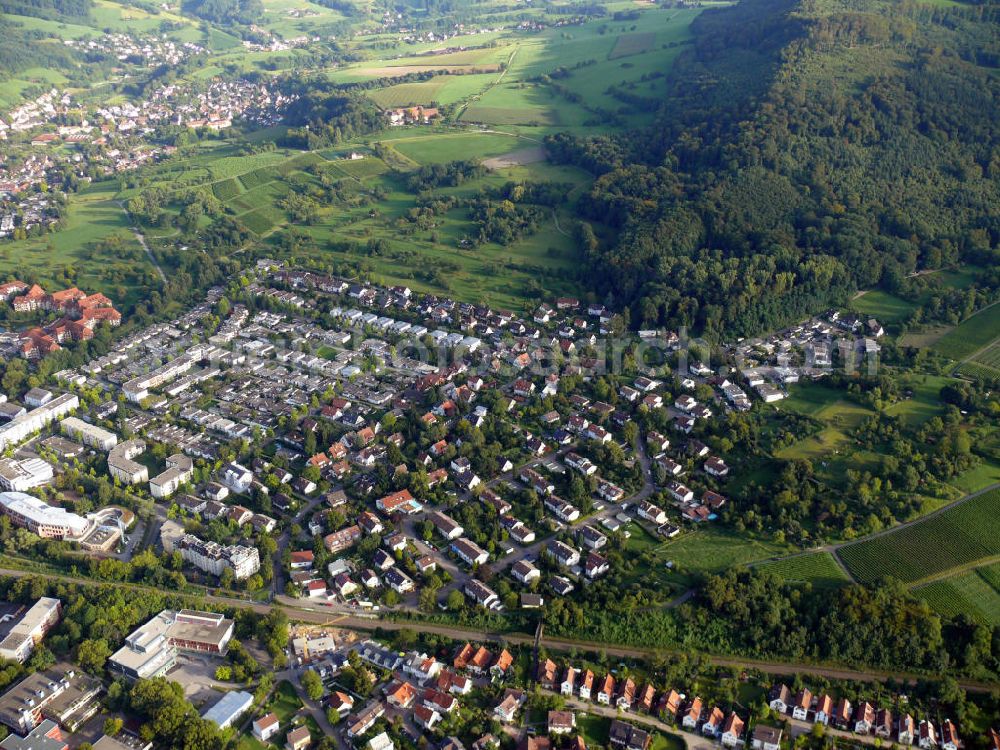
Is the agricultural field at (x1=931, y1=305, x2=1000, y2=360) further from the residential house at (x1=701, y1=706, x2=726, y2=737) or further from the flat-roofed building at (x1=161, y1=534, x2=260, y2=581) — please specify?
the flat-roofed building at (x1=161, y1=534, x2=260, y2=581)

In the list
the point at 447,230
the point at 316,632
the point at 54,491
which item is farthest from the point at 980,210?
the point at 54,491

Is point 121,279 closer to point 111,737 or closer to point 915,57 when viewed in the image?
point 111,737

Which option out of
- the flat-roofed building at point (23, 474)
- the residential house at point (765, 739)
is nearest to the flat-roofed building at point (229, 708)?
the residential house at point (765, 739)

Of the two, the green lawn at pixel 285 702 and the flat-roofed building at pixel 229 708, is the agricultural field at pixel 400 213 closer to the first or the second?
the green lawn at pixel 285 702

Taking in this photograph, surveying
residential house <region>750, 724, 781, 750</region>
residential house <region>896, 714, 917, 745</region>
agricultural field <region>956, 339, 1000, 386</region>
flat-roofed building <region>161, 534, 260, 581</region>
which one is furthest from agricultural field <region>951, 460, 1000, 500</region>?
flat-roofed building <region>161, 534, 260, 581</region>

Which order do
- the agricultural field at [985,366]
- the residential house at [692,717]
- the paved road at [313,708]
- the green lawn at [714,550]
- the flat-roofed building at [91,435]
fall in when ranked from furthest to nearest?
the agricultural field at [985,366] < the flat-roofed building at [91,435] < the green lawn at [714,550] < the residential house at [692,717] < the paved road at [313,708]

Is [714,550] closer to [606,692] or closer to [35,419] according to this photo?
[606,692]

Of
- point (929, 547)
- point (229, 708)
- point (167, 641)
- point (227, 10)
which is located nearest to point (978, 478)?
point (929, 547)
